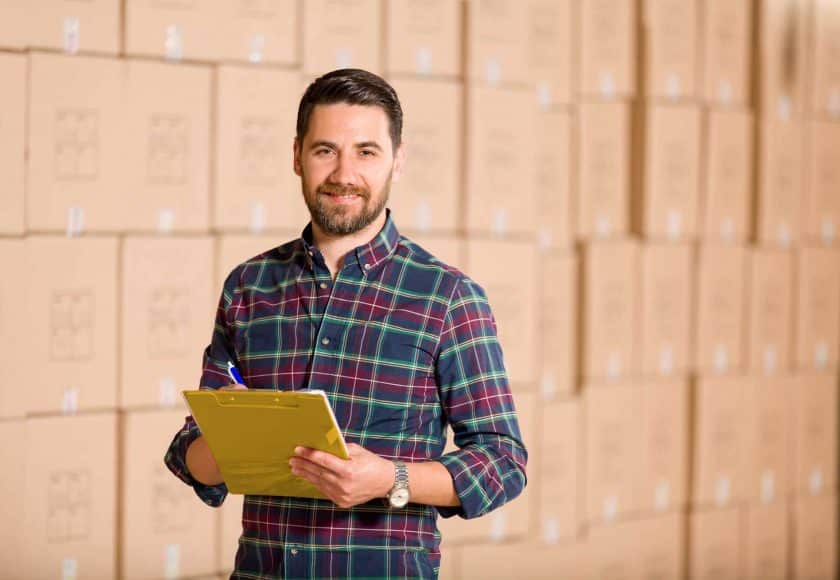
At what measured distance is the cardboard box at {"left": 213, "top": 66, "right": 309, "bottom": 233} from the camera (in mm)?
2955

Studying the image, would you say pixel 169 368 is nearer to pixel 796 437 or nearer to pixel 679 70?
pixel 679 70

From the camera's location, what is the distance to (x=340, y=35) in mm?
3137

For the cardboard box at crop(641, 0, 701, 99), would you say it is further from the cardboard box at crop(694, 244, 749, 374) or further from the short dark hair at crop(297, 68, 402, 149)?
the short dark hair at crop(297, 68, 402, 149)

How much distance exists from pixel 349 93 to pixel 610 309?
2.28 m

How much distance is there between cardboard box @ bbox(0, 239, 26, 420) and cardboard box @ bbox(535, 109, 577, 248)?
164cm

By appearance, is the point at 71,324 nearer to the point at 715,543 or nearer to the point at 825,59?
the point at 715,543

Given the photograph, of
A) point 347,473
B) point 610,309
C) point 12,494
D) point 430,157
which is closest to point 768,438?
point 610,309

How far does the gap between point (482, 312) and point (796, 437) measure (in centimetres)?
293

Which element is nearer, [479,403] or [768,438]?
[479,403]

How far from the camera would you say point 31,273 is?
8.87 feet

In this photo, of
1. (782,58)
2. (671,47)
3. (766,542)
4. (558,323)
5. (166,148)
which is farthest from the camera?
(766,542)

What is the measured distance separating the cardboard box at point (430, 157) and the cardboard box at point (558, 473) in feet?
2.45

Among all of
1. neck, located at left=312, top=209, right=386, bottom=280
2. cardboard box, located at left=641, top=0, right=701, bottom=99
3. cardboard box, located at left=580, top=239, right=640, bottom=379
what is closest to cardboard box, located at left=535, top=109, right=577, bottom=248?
cardboard box, located at left=580, top=239, right=640, bottom=379

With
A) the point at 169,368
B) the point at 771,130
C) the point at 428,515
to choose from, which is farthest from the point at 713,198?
the point at 428,515
